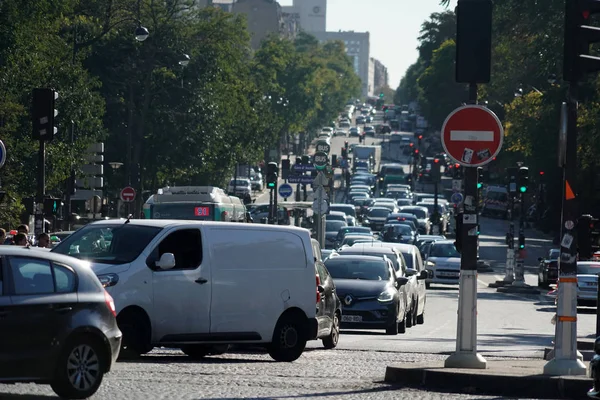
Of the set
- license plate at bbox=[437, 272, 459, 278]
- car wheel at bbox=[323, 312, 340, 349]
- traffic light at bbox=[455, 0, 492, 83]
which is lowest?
license plate at bbox=[437, 272, 459, 278]

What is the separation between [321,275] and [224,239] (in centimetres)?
392

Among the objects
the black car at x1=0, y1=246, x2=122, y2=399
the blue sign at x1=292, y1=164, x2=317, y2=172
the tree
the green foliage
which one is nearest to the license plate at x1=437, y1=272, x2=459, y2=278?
the blue sign at x1=292, y1=164, x2=317, y2=172

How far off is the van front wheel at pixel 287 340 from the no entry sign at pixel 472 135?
4059 mm

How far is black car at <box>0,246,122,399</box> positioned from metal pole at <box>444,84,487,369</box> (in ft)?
13.8

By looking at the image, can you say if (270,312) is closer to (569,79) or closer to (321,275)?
(321,275)

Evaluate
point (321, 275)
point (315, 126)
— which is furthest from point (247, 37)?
point (321, 275)

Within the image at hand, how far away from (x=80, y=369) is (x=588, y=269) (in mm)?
29602

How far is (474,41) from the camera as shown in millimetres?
15984

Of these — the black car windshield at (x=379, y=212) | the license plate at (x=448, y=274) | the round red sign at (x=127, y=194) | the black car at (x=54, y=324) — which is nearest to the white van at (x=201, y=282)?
the black car at (x=54, y=324)

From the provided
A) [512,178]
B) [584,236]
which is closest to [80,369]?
[584,236]

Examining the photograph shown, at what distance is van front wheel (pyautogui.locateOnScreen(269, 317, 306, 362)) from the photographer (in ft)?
62.4

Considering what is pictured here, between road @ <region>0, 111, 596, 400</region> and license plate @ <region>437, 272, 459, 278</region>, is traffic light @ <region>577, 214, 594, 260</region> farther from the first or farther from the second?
license plate @ <region>437, 272, 459, 278</region>

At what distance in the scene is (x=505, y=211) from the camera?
106m

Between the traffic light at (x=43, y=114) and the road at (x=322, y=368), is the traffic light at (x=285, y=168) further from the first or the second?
the traffic light at (x=43, y=114)
